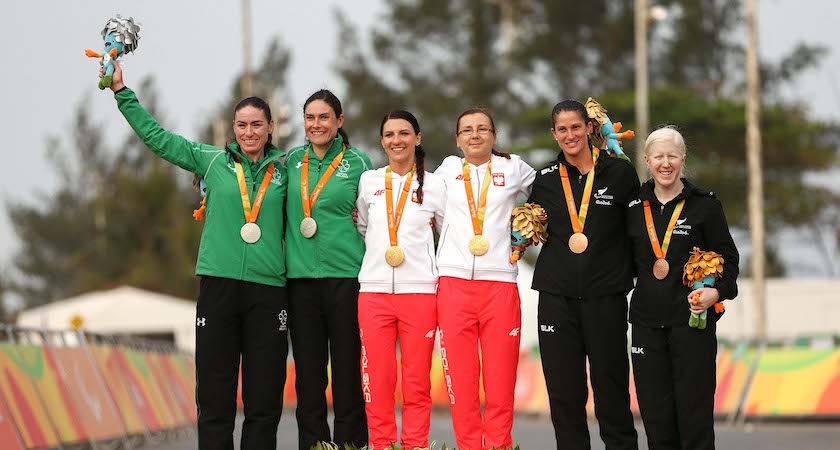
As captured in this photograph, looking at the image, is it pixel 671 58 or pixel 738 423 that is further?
pixel 671 58

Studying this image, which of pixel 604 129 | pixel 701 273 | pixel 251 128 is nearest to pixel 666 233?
pixel 701 273

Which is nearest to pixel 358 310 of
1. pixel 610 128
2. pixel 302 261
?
pixel 302 261

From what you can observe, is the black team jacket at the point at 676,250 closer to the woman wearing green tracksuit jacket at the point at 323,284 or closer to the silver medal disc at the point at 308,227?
the woman wearing green tracksuit jacket at the point at 323,284

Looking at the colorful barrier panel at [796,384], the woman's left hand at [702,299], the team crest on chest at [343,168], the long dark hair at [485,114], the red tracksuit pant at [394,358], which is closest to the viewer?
the woman's left hand at [702,299]

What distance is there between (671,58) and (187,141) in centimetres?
3997

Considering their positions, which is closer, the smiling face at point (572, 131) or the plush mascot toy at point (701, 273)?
the plush mascot toy at point (701, 273)

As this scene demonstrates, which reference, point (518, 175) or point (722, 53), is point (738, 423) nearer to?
point (518, 175)

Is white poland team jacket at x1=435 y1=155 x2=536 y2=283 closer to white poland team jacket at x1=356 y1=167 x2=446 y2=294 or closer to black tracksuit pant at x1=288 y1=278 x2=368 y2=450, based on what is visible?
white poland team jacket at x1=356 y1=167 x2=446 y2=294

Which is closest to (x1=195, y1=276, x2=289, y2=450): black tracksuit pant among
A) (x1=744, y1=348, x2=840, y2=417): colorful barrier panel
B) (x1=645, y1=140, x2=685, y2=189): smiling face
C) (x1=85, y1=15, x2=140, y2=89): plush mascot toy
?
(x1=85, y1=15, x2=140, y2=89): plush mascot toy

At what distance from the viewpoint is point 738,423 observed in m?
18.0

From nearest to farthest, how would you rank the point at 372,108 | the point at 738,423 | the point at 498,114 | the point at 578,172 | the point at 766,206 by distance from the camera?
the point at 578,172
the point at 738,423
the point at 766,206
the point at 498,114
the point at 372,108

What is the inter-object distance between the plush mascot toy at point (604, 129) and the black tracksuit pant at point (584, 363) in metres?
0.99

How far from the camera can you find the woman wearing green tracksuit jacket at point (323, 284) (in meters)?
8.50

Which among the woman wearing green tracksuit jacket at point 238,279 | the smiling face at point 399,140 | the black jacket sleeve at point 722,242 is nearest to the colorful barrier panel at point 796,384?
the black jacket sleeve at point 722,242
